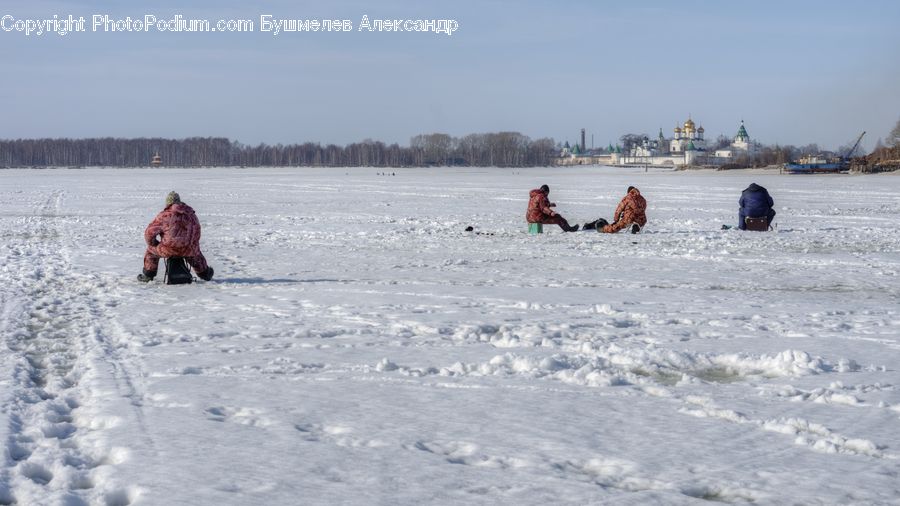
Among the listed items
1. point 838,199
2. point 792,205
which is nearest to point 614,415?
point 792,205

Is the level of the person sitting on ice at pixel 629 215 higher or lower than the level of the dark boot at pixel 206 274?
higher

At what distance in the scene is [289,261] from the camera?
14.3 metres

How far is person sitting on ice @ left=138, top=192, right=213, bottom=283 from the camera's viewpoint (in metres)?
11.4

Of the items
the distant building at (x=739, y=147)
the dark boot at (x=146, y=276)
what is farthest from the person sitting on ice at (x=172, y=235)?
the distant building at (x=739, y=147)

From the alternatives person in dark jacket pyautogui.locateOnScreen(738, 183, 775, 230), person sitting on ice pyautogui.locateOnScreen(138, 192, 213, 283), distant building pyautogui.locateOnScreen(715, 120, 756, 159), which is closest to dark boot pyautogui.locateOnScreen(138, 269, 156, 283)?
person sitting on ice pyautogui.locateOnScreen(138, 192, 213, 283)

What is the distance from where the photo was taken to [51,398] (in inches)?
235

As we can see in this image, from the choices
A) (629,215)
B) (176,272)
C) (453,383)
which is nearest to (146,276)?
(176,272)

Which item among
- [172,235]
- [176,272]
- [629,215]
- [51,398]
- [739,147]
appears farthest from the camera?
[739,147]

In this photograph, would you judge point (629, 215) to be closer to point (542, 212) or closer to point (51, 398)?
point (542, 212)

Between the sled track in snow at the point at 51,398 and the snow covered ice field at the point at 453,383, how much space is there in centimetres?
2

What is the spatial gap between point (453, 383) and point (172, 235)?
601 cm

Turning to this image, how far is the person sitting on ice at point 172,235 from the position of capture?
11.4 meters

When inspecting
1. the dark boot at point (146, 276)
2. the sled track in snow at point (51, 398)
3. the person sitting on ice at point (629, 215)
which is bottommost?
the sled track in snow at point (51, 398)

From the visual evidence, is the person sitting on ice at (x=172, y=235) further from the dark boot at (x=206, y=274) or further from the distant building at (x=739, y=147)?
the distant building at (x=739, y=147)
